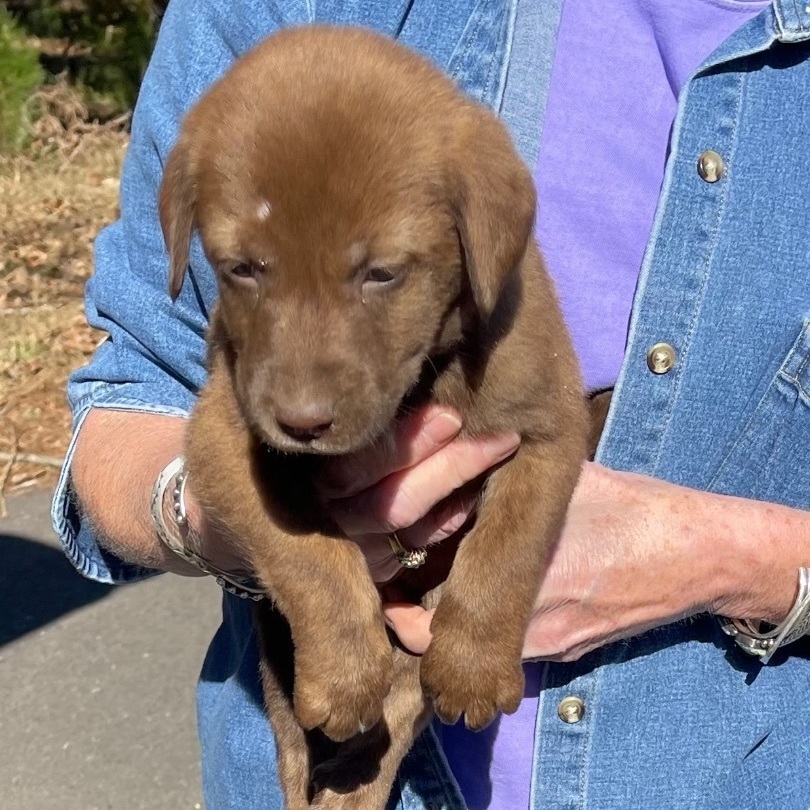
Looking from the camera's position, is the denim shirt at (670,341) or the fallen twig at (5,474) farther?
the fallen twig at (5,474)

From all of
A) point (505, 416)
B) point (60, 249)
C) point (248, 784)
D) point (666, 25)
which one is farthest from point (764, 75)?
point (60, 249)

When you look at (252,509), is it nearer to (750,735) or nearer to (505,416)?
(505,416)

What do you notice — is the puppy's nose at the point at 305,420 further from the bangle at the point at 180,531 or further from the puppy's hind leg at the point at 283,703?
the puppy's hind leg at the point at 283,703

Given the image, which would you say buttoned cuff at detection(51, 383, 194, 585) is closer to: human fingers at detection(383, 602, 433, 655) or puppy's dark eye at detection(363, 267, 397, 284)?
human fingers at detection(383, 602, 433, 655)

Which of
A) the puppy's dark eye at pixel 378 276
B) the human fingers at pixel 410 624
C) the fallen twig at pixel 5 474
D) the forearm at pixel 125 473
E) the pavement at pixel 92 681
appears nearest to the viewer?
the puppy's dark eye at pixel 378 276

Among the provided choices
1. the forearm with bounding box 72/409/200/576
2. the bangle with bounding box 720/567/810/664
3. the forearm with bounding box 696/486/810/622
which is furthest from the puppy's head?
the bangle with bounding box 720/567/810/664

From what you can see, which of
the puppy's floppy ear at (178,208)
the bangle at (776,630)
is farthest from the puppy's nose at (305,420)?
the bangle at (776,630)
